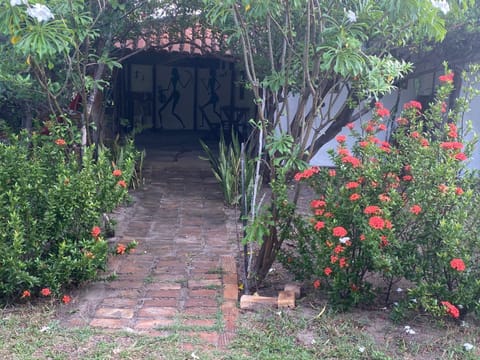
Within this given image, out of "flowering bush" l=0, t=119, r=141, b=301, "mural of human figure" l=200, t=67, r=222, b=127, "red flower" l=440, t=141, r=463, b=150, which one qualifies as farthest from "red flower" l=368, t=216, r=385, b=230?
"mural of human figure" l=200, t=67, r=222, b=127

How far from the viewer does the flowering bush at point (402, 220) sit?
10.7 feet

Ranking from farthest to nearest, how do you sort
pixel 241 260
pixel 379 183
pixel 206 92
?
pixel 206 92
pixel 241 260
pixel 379 183

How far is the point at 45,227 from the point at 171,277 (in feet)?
3.60

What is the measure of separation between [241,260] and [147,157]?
5432mm

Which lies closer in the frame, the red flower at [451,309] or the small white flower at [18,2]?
the small white flower at [18,2]

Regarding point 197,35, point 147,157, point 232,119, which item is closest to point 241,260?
point 197,35

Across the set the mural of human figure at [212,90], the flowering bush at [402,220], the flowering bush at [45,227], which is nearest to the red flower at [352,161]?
the flowering bush at [402,220]

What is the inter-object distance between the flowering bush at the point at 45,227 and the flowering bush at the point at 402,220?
1559 mm

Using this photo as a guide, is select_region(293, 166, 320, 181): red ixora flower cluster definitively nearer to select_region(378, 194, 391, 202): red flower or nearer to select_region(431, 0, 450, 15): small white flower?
select_region(378, 194, 391, 202): red flower

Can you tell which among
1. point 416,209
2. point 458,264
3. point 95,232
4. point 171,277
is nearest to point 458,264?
point 458,264

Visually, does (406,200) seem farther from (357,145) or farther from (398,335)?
(398,335)

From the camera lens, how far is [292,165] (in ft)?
12.0

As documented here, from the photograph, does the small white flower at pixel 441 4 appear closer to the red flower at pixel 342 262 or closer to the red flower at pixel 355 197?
the red flower at pixel 355 197

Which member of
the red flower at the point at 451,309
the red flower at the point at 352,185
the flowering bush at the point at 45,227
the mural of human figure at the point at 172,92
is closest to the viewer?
the red flower at the point at 451,309
